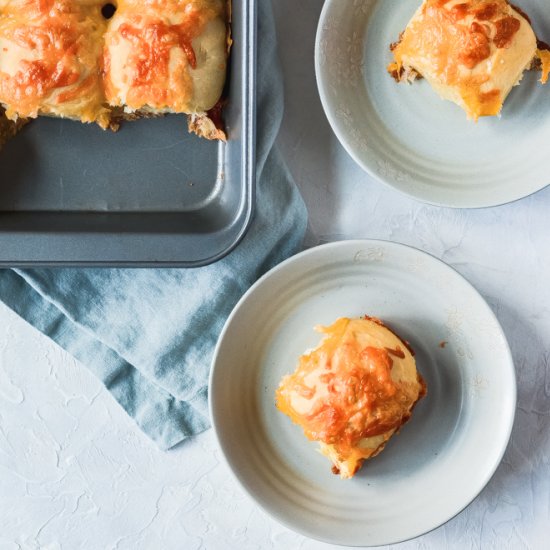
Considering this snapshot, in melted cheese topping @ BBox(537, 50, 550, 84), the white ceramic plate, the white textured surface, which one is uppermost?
melted cheese topping @ BBox(537, 50, 550, 84)

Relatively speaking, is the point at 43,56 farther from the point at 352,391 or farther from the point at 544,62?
the point at 544,62

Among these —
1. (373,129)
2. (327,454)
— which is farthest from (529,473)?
(373,129)

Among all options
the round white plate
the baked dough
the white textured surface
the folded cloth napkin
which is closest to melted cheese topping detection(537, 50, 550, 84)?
the white textured surface

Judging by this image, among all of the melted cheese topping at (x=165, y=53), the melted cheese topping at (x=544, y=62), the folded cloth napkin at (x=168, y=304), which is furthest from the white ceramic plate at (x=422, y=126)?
the melted cheese topping at (x=165, y=53)

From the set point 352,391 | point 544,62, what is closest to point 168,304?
point 352,391

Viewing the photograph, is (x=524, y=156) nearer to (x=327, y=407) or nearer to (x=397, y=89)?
(x=397, y=89)

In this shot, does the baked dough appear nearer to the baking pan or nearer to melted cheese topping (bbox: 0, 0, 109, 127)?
melted cheese topping (bbox: 0, 0, 109, 127)
